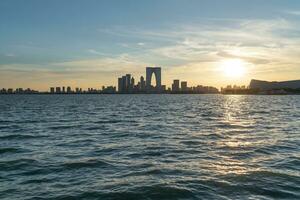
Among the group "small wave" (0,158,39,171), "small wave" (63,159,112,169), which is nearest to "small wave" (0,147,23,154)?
"small wave" (0,158,39,171)

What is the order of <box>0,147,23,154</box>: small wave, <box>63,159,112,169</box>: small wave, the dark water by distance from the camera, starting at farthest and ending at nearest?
1. <box>0,147,23,154</box>: small wave
2. <box>63,159,112,169</box>: small wave
3. the dark water

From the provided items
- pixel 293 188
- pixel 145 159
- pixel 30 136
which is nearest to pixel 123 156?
pixel 145 159

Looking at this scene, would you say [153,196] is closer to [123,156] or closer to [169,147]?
[123,156]

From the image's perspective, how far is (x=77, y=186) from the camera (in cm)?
1642

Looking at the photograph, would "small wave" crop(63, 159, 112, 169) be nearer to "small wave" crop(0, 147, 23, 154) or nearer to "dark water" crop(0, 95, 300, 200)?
→ "dark water" crop(0, 95, 300, 200)

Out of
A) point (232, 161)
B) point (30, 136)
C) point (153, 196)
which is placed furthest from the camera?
point (30, 136)

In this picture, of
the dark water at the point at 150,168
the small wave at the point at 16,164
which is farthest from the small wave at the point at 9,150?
the small wave at the point at 16,164

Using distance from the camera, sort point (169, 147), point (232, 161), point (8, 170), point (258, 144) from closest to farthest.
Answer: point (8, 170) → point (232, 161) → point (169, 147) → point (258, 144)

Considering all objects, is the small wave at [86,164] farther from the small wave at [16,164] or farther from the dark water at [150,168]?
the small wave at [16,164]

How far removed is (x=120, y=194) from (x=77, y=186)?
215 centimetres

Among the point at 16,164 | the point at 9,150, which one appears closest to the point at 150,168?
the point at 16,164

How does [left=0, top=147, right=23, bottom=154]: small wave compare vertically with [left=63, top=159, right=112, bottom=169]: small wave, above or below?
below

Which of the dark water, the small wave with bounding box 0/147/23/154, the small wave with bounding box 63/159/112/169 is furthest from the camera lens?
the small wave with bounding box 0/147/23/154

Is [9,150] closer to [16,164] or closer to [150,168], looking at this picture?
[16,164]
